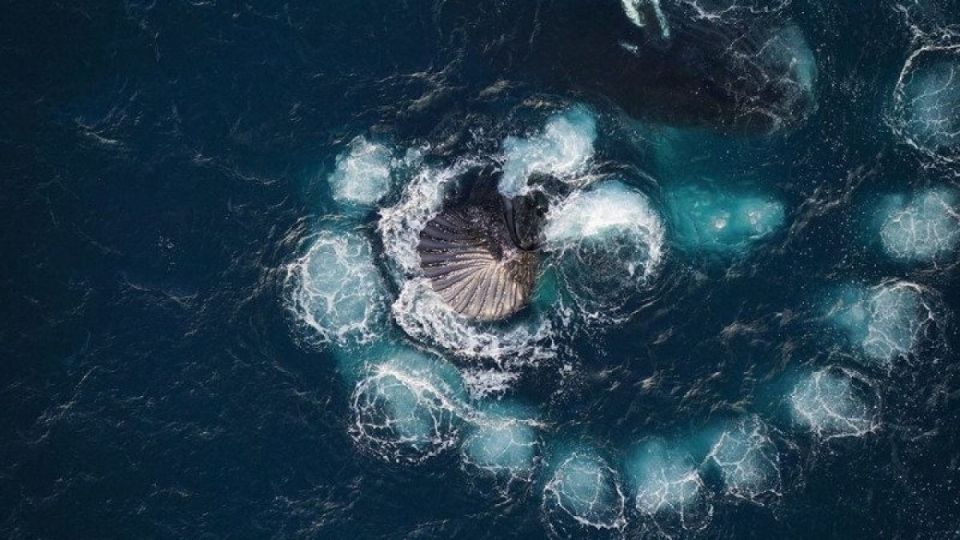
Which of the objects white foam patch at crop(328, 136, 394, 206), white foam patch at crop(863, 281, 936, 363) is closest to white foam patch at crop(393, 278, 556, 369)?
white foam patch at crop(328, 136, 394, 206)

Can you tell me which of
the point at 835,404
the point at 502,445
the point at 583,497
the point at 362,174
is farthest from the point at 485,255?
the point at 835,404

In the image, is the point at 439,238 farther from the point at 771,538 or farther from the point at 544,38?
the point at 771,538

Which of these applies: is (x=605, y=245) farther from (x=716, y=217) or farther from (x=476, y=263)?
(x=476, y=263)

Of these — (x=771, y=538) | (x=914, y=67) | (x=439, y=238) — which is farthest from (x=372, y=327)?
(x=914, y=67)

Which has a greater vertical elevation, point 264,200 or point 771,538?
point 264,200

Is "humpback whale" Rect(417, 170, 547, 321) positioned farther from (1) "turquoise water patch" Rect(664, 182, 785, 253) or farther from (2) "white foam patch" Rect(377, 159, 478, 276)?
(1) "turquoise water patch" Rect(664, 182, 785, 253)

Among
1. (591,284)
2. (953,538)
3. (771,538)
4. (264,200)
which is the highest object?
(264,200)
